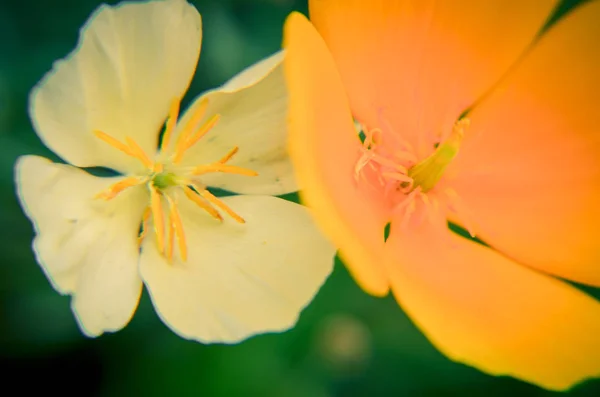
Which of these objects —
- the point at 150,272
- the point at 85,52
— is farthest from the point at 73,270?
the point at 85,52

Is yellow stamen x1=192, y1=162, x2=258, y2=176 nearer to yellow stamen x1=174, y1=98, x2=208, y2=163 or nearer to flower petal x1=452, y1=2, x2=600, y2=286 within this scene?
yellow stamen x1=174, y1=98, x2=208, y2=163

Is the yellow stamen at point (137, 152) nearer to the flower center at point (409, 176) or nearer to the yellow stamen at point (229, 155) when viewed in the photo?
the yellow stamen at point (229, 155)

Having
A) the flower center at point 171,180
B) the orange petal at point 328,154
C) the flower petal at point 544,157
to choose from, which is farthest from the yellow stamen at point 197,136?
the flower petal at point 544,157

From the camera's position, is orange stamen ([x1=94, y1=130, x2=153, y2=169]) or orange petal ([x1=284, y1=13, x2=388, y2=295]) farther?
orange stamen ([x1=94, y1=130, x2=153, y2=169])

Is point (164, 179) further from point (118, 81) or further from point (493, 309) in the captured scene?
point (493, 309)

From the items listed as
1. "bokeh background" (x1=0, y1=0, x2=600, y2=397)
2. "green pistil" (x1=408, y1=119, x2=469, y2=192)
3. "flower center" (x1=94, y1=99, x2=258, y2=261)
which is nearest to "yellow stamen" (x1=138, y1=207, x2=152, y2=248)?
"flower center" (x1=94, y1=99, x2=258, y2=261)

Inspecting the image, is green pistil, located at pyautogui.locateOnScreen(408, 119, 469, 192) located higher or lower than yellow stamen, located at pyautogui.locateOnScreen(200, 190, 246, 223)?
higher

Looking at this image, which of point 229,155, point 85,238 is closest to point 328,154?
point 229,155
